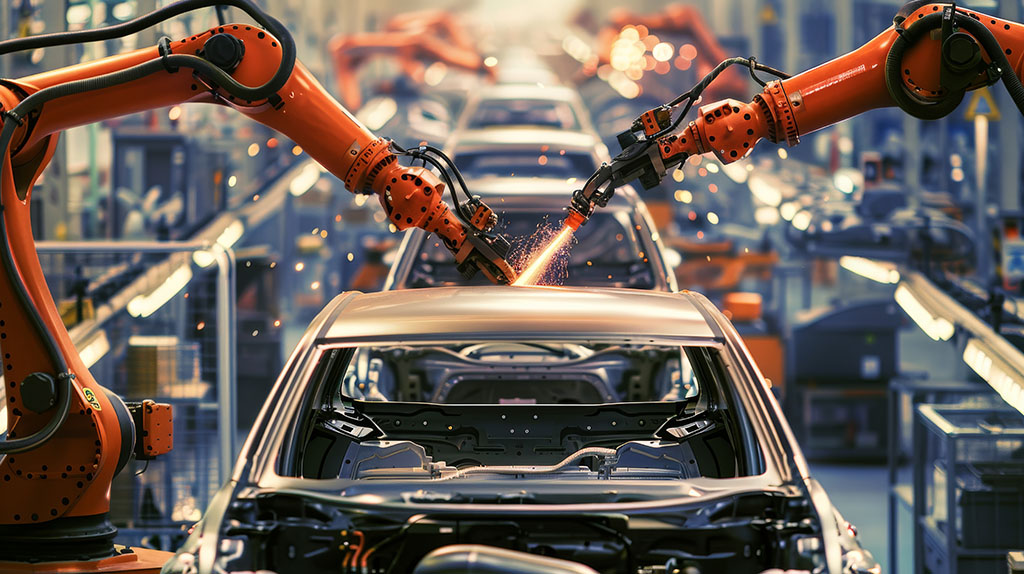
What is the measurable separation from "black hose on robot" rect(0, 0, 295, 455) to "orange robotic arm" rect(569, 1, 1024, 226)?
104 centimetres

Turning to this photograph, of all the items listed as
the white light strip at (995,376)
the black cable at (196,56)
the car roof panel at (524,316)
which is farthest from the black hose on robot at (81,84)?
the white light strip at (995,376)

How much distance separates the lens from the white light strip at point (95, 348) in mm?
4734

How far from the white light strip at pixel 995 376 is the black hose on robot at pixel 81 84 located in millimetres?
2814

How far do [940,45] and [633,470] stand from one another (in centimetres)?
155

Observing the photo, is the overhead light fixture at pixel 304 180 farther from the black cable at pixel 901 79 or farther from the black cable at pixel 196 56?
the black cable at pixel 901 79

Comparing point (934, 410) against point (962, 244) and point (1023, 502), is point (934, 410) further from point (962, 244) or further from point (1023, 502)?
point (962, 244)

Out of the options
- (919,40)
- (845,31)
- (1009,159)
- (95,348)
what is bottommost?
(95,348)

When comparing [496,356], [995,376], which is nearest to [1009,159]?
[995,376]

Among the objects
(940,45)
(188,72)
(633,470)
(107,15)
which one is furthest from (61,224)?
(940,45)

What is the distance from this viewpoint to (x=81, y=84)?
136 inches

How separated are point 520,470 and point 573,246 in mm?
2424

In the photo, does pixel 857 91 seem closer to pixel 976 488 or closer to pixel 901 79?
pixel 901 79

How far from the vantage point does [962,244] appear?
7.18 m

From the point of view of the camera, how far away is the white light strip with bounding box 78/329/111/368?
4.73m
